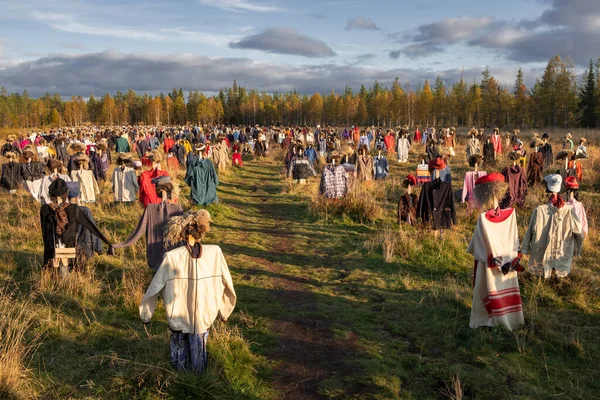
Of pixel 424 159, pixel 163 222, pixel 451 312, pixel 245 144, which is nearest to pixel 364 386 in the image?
pixel 451 312

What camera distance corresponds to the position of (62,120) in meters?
124

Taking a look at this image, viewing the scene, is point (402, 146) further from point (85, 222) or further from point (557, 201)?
point (85, 222)

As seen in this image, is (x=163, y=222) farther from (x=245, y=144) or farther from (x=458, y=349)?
(x=245, y=144)

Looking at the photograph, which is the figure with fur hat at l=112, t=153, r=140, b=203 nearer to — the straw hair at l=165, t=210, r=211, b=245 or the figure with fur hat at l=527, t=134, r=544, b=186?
the straw hair at l=165, t=210, r=211, b=245

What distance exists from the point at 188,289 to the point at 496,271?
12.0 ft

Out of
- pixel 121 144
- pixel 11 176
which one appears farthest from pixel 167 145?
pixel 11 176

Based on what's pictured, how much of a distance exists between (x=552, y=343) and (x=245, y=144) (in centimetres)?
2841

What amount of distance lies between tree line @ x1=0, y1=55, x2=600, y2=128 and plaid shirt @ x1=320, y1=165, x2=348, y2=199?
53.2 m

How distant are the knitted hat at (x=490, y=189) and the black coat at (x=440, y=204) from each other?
3227mm

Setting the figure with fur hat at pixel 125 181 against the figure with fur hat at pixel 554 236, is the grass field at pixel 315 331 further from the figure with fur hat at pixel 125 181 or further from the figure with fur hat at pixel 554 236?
the figure with fur hat at pixel 125 181

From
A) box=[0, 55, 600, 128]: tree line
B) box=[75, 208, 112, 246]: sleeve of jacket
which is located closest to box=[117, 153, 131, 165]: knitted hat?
box=[75, 208, 112, 246]: sleeve of jacket

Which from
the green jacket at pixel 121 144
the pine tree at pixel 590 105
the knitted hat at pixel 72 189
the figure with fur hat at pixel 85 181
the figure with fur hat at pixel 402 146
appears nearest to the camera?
the knitted hat at pixel 72 189

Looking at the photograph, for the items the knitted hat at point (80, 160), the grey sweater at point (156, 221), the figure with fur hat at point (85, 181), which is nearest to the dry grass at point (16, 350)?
the grey sweater at point (156, 221)

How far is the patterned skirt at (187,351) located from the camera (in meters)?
4.18
